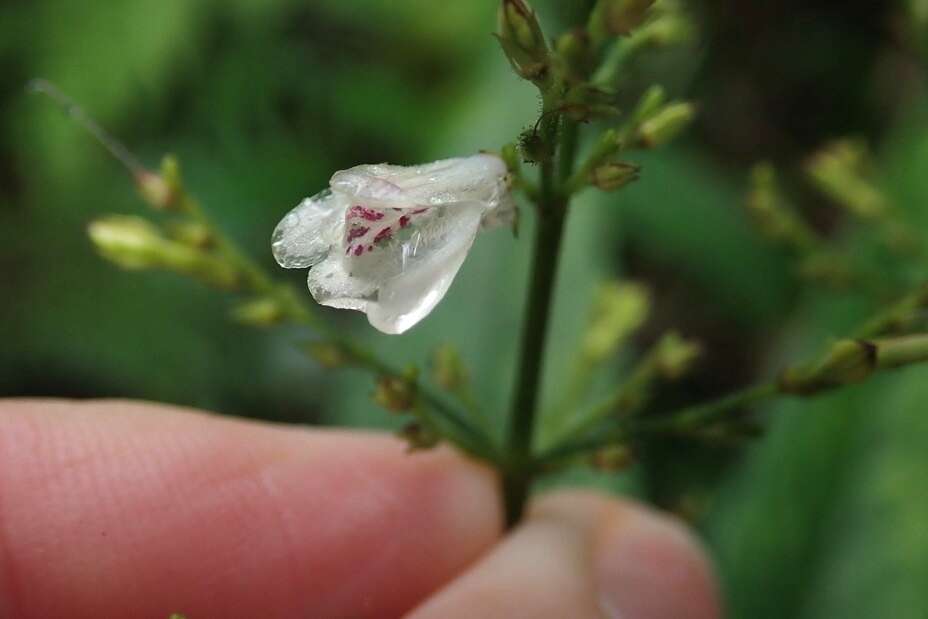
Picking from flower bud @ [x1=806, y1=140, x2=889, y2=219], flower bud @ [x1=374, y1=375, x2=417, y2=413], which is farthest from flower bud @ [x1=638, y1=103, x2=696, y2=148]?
flower bud @ [x1=806, y1=140, x2=889, y2=219]

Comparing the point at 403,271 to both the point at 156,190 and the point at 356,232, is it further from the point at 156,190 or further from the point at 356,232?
the point at 156,190

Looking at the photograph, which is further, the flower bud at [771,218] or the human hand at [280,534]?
the flower bud at [771,218]

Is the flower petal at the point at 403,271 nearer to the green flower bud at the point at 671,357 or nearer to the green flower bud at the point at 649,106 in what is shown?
the green flower bud at the point at 649,106

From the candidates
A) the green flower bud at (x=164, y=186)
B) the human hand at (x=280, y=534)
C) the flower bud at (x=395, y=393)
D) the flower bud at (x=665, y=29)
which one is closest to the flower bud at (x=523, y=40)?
the flower bud at (x=665, y=29)

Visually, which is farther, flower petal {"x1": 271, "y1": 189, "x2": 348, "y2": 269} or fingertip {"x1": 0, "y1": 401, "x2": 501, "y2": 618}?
fingertip {"x1": 0, "y1": 401, "x2": 501, "y2": 618}

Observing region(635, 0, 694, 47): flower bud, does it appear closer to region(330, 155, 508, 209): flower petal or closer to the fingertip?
region(330, 155, 508, 209): flower petal

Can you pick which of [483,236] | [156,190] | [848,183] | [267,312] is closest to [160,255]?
[156,190]

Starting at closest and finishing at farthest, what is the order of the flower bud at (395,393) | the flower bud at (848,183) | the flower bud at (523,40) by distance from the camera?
the flower bud at (523,40), the flower bud at (395,393), the flower bud at (848,183)
